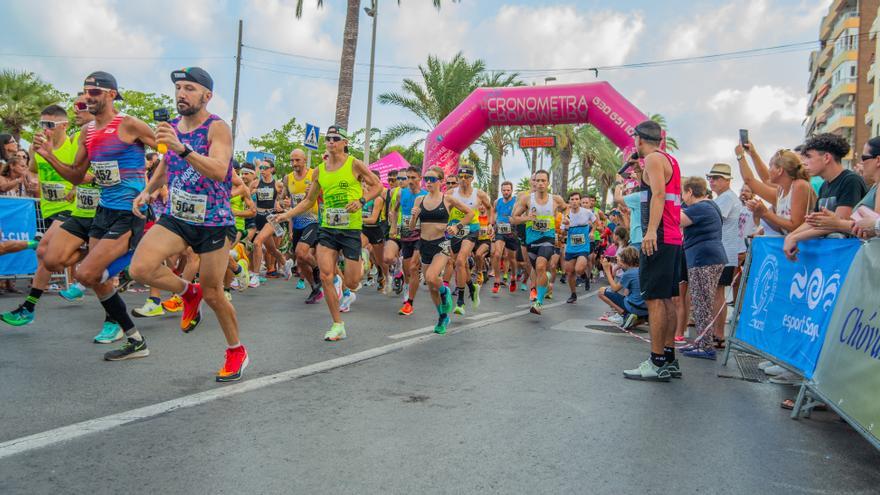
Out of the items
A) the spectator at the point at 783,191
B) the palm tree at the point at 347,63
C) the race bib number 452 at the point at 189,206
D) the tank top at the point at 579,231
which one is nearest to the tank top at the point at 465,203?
the tank top at the point at 579,231

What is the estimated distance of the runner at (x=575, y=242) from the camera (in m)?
12.1

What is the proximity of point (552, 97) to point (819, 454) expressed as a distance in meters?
15.9

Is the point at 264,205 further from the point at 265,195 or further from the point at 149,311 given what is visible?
the point at 149,311

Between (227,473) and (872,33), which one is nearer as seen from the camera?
(227,473)

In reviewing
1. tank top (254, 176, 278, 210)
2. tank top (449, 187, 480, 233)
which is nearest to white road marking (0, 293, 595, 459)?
tank top (449, 187, 480, 233)

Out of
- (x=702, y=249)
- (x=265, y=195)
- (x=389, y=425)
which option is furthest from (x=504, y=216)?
(x=389, y=425)

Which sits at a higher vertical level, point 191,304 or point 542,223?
point 542,223

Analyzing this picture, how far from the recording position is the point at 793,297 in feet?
17.1

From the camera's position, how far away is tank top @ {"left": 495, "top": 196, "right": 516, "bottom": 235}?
13.6 meters

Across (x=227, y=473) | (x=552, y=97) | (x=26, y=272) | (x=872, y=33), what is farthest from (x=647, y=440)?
(x=872, y=33)

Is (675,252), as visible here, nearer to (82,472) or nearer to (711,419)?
(711,419)

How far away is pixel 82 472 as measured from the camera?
2809mm

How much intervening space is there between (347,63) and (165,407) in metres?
16.7

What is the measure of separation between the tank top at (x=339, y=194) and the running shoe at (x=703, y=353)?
3.69m
